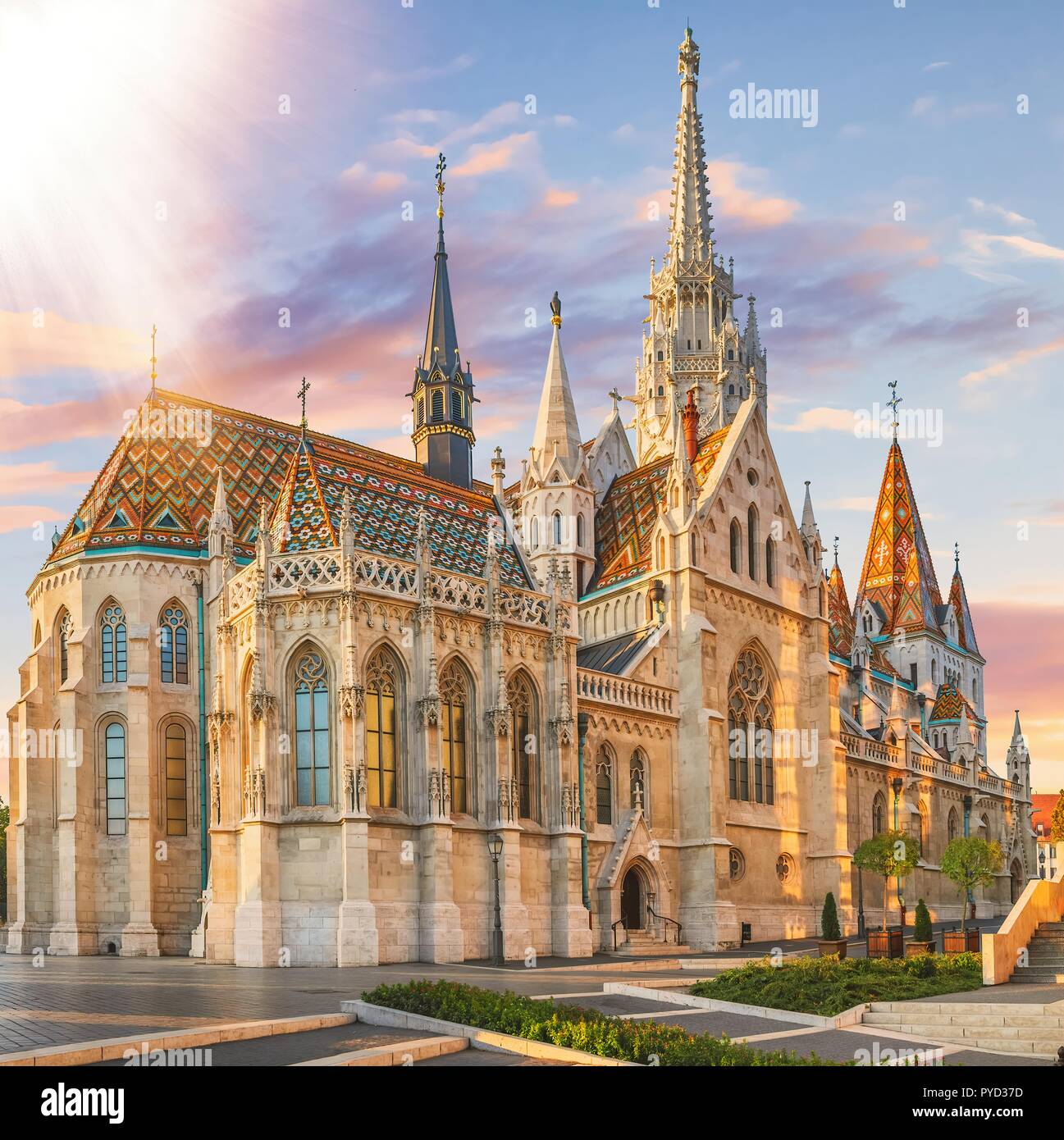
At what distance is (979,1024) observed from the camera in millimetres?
18609

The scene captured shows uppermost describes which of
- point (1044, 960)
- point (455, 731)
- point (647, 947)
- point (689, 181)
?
point (689, 181)

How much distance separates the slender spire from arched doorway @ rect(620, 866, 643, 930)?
2328cm

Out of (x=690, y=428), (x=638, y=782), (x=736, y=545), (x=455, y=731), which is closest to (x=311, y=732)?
(x=455, y=731)

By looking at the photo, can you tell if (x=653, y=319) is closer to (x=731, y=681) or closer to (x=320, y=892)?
(x=731, y=681)

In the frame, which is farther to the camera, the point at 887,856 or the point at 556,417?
the point at 556,417

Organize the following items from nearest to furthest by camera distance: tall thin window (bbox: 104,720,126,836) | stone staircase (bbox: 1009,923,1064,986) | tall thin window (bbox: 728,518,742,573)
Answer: stone staircase (bbox: 1009,923,1064,986)
tall thin window (bbox: 104,720,126,836)
tall thin window (bbox: 728,518,742,573)

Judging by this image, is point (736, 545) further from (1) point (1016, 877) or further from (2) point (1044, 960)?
(1) point (1016, 877)

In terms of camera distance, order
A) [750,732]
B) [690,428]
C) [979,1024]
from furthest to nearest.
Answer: [690,428]
[750,732]
[979,1024]

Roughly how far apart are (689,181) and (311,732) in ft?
206

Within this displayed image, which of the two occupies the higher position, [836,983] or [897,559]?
[897,559]

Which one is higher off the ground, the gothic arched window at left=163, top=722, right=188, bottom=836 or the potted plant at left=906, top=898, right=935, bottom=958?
the gothic arched window at left=163, top=722, right=188, bottom=836

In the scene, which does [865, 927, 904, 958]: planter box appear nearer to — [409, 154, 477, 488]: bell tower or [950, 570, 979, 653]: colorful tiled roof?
[409, 154, 477, 488]: bell tower

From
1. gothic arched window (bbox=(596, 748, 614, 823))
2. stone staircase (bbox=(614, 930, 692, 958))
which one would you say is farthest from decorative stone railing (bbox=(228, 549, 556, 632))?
stone staircase (bbox=(614, 930, 692, 958))

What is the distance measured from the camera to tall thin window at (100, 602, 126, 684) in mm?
41656
